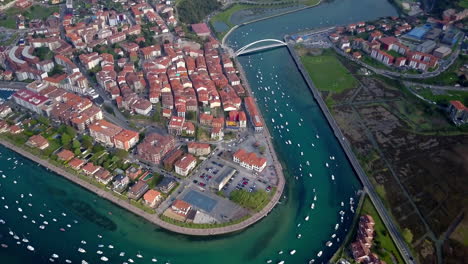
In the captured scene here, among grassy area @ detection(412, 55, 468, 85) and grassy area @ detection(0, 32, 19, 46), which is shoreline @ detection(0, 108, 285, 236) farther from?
grassy area @ detection(412, 55, 468, 85)

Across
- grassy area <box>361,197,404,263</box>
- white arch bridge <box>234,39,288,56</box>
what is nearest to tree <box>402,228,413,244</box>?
grassy area <box>361,197,404,263</box>

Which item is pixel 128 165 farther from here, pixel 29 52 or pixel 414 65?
pixel 414 65

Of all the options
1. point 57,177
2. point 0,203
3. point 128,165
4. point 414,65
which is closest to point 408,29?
point 414,65

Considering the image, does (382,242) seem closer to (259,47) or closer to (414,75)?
(414,75)

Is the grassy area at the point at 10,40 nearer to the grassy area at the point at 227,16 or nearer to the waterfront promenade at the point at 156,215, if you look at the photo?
the waterfront promenade at the point at 156,215

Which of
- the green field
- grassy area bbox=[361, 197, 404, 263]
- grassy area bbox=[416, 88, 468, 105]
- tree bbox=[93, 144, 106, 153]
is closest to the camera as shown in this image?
grassy area bbox=[361, 197, 404, 263]

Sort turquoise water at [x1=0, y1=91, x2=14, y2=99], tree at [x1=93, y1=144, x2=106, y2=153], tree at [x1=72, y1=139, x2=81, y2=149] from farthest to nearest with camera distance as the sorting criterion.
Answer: turquoise water at [x1=0, y1=91, x2=14, y2=99] → tree at [x1=72, y1=139, x2=81, y2=149] → tree at [x1=93, y1=144, x2=106, y2=153]
